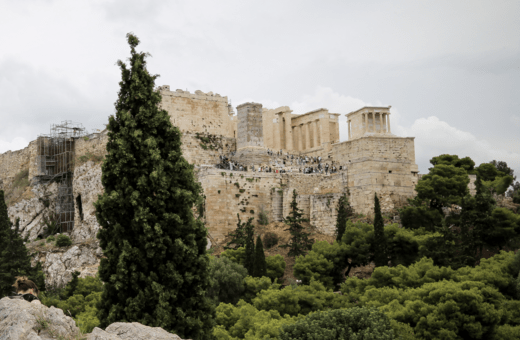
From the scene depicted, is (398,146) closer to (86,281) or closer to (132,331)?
(86,281)

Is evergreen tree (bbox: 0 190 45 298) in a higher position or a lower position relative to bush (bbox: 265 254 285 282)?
higher

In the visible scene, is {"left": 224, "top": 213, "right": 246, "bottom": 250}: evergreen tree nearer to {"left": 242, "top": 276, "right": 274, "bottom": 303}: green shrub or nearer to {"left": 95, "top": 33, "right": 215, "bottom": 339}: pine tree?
{"left": 242, "top": 276, "right": 274, "bottom": 303}: green shrub

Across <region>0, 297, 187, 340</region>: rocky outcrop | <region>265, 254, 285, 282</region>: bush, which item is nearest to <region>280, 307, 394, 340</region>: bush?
<region>0, 297, 187, 340</region>: rocky outcrop

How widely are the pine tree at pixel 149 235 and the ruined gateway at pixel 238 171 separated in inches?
852

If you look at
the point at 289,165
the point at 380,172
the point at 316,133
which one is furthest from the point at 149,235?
the point at 316,133

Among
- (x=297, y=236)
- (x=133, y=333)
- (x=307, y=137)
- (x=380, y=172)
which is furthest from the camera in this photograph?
(x=307, y=137)

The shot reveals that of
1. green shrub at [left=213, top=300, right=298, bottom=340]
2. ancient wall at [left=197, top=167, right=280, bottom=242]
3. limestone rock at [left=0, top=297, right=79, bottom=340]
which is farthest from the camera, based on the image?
ancient wall at [left=197, top=167, right=280, bottom=242]

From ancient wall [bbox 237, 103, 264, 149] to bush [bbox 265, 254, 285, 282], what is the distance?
1310 cm

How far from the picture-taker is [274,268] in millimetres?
28266

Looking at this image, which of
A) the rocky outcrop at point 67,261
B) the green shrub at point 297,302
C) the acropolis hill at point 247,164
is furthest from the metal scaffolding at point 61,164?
the green shrub at point 297,302

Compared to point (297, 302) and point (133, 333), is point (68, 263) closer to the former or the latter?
point (297, 302)

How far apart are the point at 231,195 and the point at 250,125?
21.5 feet

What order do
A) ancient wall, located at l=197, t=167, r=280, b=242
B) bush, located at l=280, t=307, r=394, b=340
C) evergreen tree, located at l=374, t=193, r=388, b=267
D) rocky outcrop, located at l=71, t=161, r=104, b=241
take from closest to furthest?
bush, located at l=280, t=307, r=394, b=340, evergreen tree, located at l=374, t=193, r=388, b=267, ancient wall, located at l=197, t=167, r=280, b=242, rocky outcrop, located at l=71, t=161, r=104, b=241

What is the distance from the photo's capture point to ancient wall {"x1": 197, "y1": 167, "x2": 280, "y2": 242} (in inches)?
1374
